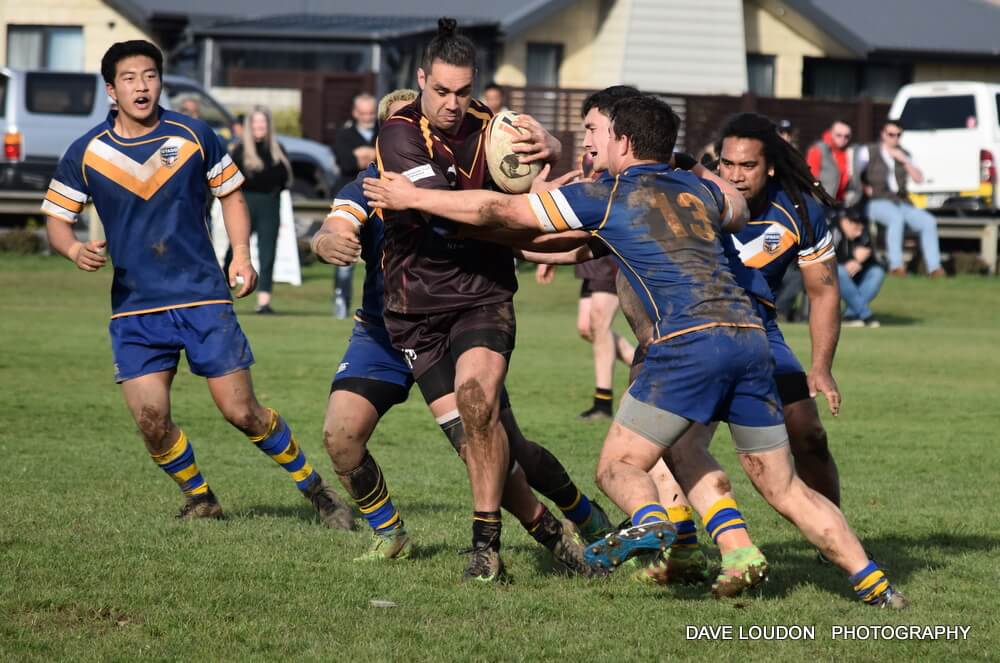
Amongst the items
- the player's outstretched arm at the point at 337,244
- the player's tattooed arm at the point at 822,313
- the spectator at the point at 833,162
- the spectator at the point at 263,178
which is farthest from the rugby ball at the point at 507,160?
the spectator at the point at 833,162

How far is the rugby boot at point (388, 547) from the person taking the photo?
22.7 feet

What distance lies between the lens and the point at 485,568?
21.1 feet

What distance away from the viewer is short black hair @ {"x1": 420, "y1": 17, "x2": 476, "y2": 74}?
6465 millimetres

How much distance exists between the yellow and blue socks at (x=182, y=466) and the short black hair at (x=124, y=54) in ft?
5.90

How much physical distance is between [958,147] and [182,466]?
22.1m

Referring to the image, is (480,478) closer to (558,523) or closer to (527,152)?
(558,523)

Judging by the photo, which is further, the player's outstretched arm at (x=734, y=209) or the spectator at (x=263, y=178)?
the spectator at (x=263, y=178)

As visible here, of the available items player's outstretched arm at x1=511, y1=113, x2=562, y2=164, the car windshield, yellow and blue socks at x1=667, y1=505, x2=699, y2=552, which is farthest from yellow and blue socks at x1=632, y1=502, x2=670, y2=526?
the car windshield

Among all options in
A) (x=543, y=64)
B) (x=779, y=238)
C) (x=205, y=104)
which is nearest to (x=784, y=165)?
(x=779, y=238)

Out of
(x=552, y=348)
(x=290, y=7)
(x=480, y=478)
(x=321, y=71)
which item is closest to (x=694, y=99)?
(x=321, y=71)

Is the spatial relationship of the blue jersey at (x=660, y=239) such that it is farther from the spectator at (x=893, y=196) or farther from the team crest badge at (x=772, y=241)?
the spectator at (x=893, y=196)

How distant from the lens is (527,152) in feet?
21.0

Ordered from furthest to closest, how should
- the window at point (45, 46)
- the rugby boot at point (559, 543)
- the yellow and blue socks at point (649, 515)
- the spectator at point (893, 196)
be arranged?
the window at point (45, 46), the spectator at point (893, 196), the rugby boot at point (559, 543), the yellow and blue socks at point (649, 515)

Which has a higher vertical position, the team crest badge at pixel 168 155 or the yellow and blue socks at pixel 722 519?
the team crest badge at pixel 168 155
